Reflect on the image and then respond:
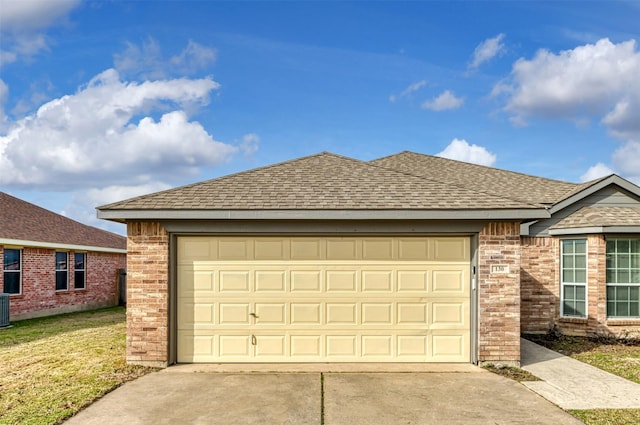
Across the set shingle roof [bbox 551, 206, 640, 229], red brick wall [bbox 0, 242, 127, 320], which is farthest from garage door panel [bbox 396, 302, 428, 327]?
red brick wall [bbox 0, 242, 127, 320]

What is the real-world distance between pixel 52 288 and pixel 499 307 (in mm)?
16356

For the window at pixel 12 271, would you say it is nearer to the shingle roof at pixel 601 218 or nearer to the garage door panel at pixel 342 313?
the garage door panel at pixel 342 313

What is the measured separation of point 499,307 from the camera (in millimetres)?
8367

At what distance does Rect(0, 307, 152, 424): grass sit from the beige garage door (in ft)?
5.23

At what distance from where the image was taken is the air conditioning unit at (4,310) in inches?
546

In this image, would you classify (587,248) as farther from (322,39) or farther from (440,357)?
(322,39)

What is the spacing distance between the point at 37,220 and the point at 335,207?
51.4 ft

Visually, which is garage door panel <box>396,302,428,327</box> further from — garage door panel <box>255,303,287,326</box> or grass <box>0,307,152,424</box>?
grass <box>0,307,152,424</box>

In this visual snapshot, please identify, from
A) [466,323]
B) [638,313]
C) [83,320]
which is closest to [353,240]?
[466,323]

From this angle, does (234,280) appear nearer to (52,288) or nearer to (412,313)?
(412,313)

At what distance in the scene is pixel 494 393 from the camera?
6895 millimetres

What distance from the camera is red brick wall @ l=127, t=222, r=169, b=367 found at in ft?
27.4

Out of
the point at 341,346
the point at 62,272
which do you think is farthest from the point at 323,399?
the point at 62,272

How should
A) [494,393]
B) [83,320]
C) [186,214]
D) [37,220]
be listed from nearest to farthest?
1. [494,393]
2. [186,214]
3. [83,320]
4. [37,220]
